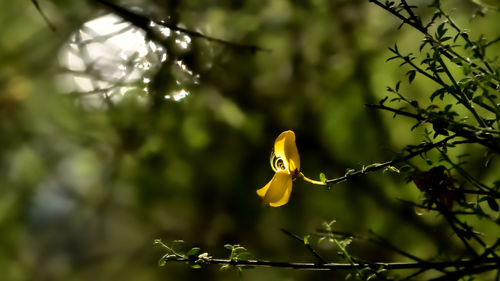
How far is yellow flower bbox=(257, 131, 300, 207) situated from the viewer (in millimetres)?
442

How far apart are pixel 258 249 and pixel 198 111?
345mm

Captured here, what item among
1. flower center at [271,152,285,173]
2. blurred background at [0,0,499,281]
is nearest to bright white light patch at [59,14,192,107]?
blurred background at [0,0,499,281]

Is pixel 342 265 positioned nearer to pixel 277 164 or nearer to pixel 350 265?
pixel 350 265

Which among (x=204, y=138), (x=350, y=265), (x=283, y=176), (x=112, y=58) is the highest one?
A: (x=112, y=58)

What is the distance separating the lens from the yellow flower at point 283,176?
44cm

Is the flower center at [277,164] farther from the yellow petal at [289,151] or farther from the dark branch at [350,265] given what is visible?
the dark branch at [350,265]

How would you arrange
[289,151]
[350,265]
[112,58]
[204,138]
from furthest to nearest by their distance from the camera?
1. [204,138]
2. [112,58]
3. [289,151]
4. [350,265]

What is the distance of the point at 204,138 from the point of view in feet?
3.72

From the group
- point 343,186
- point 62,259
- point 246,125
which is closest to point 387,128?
point 343,186

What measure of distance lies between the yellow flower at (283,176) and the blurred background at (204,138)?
52cm

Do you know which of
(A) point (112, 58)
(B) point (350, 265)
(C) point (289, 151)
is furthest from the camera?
(A) point (112, 58)

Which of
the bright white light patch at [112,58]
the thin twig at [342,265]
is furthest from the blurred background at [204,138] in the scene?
the thin twig at [342,265]

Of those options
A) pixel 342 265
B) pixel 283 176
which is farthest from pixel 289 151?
pixel 342 265

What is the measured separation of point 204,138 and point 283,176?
699 millimetres
